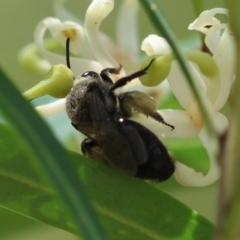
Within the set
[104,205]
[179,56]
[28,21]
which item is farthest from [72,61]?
[28,21]

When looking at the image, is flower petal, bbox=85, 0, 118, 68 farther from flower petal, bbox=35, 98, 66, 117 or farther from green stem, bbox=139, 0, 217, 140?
green stem, bbox=139, 0, 217, 140

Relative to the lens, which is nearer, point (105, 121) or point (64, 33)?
point (105, 121)

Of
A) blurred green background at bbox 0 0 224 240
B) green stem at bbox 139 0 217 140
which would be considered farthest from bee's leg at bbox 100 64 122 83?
blurred green background at bbox 0 0 224 240

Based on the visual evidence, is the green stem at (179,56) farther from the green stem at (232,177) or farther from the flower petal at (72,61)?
the flower petal at (72,61)

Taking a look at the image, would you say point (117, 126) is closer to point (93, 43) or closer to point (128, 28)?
point (93, 43)

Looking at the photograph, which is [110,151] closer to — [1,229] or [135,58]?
[135,58]

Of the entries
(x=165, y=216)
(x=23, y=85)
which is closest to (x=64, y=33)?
(x=165, y=216)
